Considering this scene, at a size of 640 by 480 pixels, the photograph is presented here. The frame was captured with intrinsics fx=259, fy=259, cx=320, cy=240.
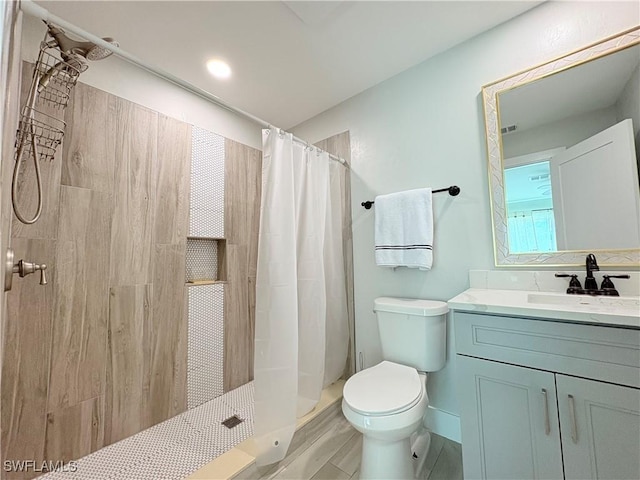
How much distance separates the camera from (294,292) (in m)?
1.43

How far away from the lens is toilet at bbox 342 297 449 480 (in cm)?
108

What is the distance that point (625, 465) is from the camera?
0.76 meters

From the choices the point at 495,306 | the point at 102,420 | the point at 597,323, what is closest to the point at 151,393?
the point at 102,420

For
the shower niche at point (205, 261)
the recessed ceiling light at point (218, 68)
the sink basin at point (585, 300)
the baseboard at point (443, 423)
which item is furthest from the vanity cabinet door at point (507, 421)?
the recessed ceiling light at point (218, 68)

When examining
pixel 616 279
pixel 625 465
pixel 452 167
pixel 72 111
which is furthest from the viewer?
pixel 452 167

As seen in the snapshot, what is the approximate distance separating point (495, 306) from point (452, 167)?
0.94 meters

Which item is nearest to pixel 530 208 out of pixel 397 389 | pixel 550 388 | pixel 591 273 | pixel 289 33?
pixel 591 273

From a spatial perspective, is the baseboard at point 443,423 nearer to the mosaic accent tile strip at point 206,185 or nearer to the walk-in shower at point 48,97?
the mosaic accent tile strip at point 206,185

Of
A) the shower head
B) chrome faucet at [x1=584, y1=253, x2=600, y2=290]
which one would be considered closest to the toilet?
chrome faucet at [x1=584, y1=253, x2=600, y2=290]

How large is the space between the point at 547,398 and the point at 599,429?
5.1 inches

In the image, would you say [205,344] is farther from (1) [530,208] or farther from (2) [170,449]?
(1) [530,208]

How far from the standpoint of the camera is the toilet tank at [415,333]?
55.6 inches

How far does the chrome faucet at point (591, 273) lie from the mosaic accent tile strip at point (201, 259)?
2.26 m

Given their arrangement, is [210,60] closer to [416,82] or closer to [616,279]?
[416,82]
